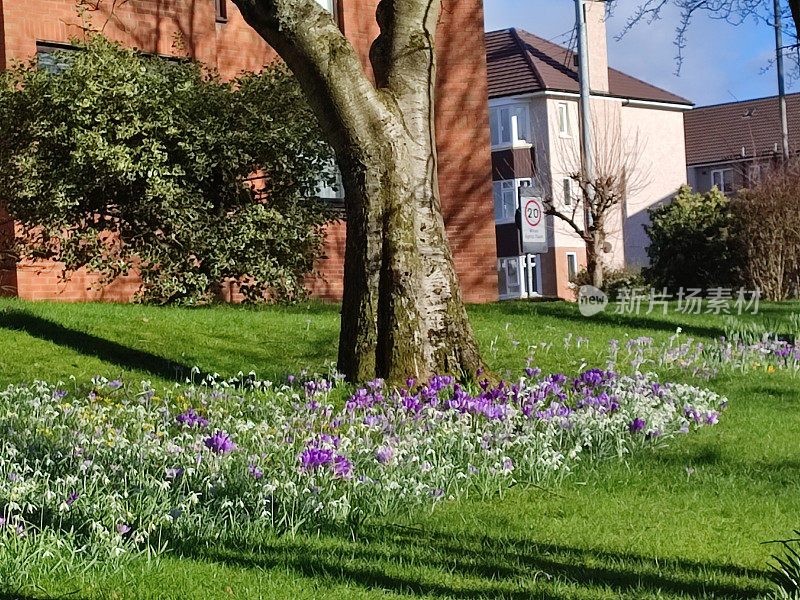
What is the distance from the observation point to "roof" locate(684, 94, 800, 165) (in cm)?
6284

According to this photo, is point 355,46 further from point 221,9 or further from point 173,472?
point 173,472

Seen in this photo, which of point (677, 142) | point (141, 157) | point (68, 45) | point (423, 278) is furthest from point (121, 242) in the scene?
point (677, 142)

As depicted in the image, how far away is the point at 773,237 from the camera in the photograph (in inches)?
1010

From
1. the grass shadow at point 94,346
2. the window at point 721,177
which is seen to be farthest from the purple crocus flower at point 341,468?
the window at point 721,177

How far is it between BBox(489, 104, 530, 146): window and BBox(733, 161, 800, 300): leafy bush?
88.2 ft

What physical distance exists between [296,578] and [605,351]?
28.2 ft

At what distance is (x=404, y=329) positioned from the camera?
912 centimetres

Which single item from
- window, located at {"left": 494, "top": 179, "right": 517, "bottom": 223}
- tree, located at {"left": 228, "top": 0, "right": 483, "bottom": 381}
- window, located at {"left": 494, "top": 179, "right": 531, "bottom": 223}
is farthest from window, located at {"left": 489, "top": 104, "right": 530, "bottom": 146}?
tree, located at {"left": 228, "top": 0, "right": 483, "bottom": 381}

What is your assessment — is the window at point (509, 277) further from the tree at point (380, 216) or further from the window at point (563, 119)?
the tree at point (380, 216)

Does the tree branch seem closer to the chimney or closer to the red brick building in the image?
the red brick building

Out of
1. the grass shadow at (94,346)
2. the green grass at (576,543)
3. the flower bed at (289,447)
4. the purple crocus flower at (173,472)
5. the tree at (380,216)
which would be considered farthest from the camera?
the grass shadow at (94,346)

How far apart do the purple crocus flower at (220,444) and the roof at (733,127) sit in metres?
58.5

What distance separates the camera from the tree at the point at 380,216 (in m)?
9.19

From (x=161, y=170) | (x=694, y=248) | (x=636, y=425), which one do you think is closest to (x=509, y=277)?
(x=694, y=248)
